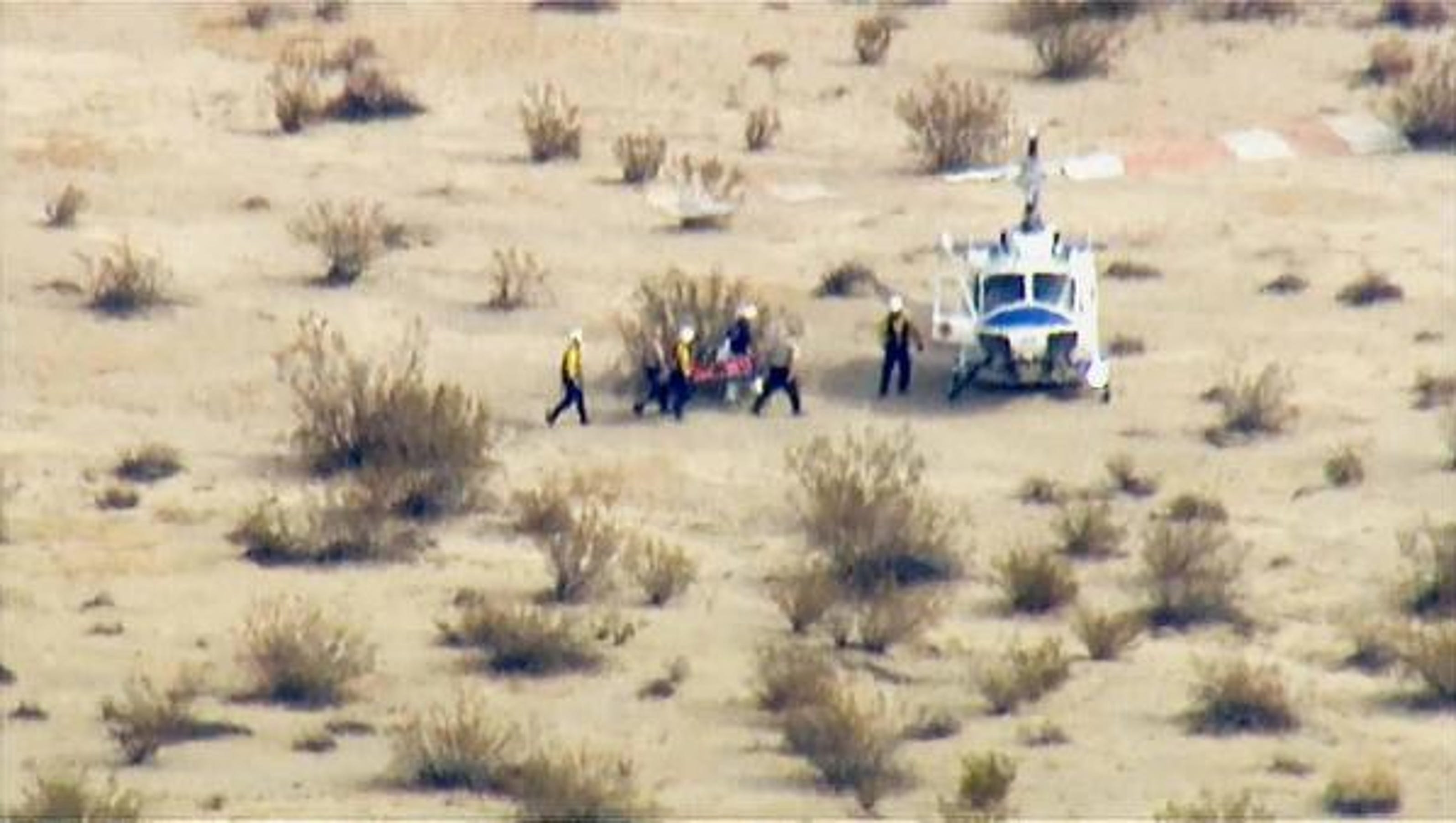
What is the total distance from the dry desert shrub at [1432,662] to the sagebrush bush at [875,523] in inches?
153

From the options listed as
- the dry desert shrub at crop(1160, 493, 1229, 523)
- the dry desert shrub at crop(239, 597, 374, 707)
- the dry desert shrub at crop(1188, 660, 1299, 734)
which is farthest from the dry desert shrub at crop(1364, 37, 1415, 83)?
the dry desert shrub at crop(239, 597, 374, 707)

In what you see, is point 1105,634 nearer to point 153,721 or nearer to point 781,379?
point 781,379

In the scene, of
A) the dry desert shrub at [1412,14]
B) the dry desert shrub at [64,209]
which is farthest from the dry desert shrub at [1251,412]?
the dry desert shrub at [1412,14]

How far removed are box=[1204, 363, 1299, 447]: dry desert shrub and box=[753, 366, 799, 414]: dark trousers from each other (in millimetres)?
3405

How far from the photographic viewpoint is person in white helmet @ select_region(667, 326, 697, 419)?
43.7 m

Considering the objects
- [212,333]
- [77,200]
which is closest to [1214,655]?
[212,333]

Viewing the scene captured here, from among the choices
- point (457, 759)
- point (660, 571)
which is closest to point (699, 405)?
point (660, 571)

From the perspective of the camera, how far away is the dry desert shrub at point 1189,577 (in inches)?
1532

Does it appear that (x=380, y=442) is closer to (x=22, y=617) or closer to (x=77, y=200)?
(x=22, y=617)

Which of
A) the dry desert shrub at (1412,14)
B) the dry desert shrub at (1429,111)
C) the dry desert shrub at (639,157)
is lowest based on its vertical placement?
the dry desert shrub at (639,157)

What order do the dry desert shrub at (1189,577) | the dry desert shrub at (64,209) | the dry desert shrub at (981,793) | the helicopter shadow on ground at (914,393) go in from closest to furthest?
the dry desert shrub at (981,793) → the dry desert shrub at (1189,577) → the helicopter shadow on ground at (914,393) → the dry desert shrub at (64,209)

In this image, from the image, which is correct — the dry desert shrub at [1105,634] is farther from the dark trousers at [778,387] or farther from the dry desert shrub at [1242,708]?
the dark trousers at [778,387]

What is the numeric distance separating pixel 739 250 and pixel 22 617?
40.6ft

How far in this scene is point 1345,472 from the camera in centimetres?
4222
